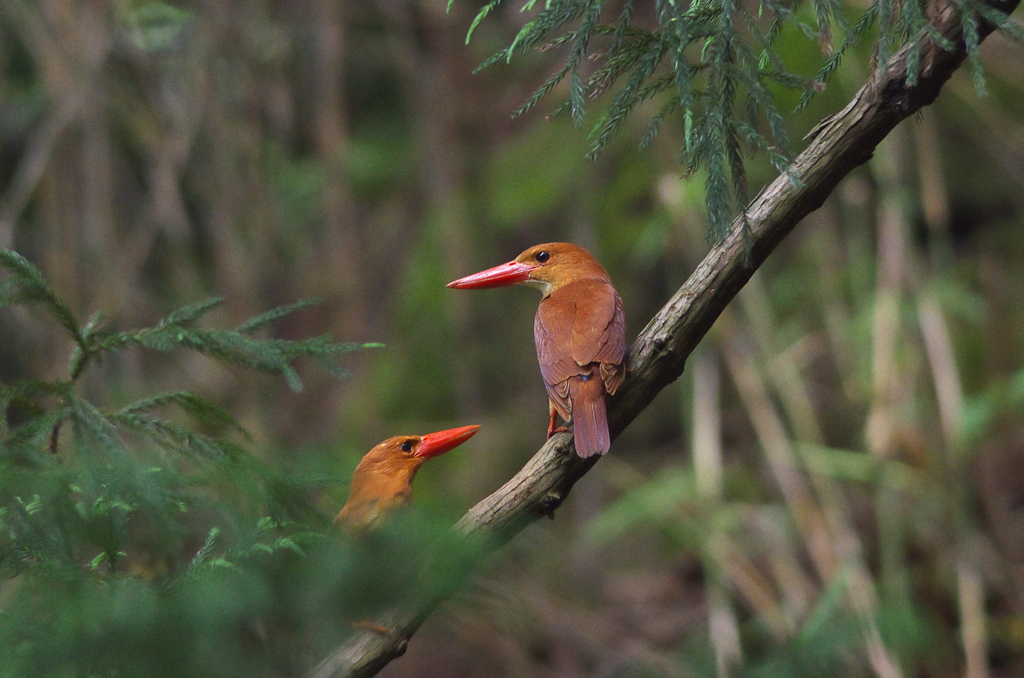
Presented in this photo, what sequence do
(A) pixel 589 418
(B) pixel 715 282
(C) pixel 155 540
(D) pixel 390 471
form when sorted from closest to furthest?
(C) pixel 155 540
(B) pixel 715 282
(A) pixel 589 418
(D) pixel 390 471

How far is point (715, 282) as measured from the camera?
1400 millimetres

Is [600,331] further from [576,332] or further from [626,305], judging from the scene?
[626,305]

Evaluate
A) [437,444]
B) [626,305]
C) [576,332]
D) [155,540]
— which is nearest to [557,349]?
[576,332]

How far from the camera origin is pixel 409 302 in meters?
5.63

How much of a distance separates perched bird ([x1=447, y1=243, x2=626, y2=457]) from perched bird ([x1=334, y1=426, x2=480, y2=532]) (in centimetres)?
25

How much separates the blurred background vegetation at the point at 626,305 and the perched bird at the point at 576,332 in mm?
1052

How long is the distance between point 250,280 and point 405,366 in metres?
1.26

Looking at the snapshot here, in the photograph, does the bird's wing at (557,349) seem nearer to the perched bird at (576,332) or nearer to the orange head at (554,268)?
the perched bird at (576,332)

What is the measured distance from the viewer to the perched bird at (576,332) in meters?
1.56

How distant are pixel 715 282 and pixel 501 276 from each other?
2.80ft

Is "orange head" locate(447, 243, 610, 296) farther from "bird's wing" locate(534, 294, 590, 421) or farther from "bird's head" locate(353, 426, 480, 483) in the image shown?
"bird's head" locate(353, 426, 480, 483)

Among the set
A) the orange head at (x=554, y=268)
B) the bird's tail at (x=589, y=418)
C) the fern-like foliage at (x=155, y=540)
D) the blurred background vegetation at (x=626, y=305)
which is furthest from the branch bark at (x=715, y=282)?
the blurred background vegetation at (x=626, y=305)

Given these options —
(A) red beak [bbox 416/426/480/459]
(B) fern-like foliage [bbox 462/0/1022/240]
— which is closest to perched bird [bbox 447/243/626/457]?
(A) red beak [bbox 416/426/480/459]

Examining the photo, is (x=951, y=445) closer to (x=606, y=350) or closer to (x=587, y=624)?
(x=587, y=624)
